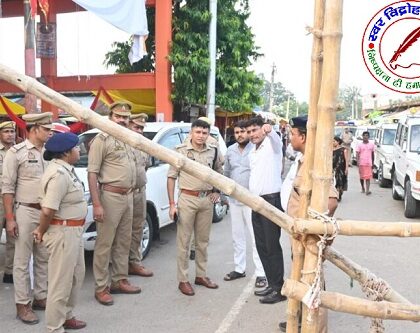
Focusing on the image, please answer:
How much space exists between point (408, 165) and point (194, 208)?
6011mm

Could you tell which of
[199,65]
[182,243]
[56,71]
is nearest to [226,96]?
[199,65]

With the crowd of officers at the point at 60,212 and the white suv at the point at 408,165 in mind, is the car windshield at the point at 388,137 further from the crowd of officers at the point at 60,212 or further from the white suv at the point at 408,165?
the crowd of officers at the point at 60,212

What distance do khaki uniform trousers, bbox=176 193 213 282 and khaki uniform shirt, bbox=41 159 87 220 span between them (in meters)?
1.31

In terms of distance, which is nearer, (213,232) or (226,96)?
(213,232)

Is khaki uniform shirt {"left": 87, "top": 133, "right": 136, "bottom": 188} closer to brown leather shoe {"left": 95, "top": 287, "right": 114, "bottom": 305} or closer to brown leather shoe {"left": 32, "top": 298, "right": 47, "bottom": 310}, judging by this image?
brown leather shoe {"left": 95, "top": 287, "right": 114, "bottom": 305}

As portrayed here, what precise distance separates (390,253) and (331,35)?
530 centimetres

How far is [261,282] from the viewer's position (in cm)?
495

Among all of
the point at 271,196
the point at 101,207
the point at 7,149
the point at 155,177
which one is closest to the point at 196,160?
the point at 271,196

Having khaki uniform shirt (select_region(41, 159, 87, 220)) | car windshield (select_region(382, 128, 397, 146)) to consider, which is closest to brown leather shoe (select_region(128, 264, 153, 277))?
khaki uniform shirt (select_region(41, 159, 87, 220))

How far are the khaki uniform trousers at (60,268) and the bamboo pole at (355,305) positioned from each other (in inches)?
81.8

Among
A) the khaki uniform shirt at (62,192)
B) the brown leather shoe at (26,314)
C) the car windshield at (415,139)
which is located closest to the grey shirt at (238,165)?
the khaki uniform shirt at (62,192)

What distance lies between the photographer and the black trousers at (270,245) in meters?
4.44

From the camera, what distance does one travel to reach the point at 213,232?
7641mm

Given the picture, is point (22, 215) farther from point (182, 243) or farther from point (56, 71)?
point (56, 71)
